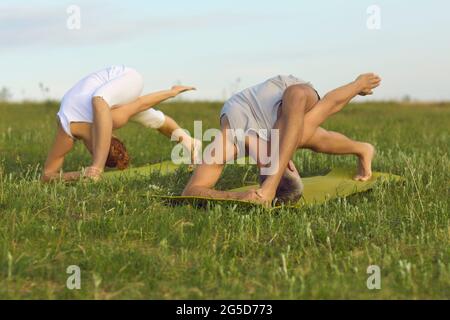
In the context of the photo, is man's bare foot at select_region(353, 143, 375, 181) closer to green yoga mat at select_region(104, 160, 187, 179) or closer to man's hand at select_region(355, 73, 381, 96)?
man's hand at select_region(355, 73, 381, 96)

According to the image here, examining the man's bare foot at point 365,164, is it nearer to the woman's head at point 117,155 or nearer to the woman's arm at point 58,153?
the woman's head at point 117,155

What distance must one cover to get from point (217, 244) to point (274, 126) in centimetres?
175

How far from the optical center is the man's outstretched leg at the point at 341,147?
747 cm

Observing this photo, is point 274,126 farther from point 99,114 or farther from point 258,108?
point 99,114

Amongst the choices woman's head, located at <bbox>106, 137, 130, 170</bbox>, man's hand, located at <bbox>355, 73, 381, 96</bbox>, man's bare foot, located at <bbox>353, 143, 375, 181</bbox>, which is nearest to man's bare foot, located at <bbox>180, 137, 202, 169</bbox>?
woman's head, located at <bbox>106, 137, 130, 170</bbox>

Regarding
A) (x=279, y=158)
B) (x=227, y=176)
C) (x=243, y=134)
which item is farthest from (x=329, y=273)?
(x=227, y=176)

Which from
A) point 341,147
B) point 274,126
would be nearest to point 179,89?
point 341,147

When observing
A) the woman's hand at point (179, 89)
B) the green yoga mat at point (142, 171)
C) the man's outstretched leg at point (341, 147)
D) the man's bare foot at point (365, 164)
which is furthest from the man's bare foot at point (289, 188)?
the woman's hand at point (179, 89)

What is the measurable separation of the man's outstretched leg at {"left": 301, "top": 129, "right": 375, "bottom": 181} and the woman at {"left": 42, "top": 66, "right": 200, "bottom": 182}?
1977 mm

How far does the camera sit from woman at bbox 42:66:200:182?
26.9 feet

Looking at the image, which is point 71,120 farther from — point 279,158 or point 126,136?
point 126,136

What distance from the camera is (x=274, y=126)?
6.92m

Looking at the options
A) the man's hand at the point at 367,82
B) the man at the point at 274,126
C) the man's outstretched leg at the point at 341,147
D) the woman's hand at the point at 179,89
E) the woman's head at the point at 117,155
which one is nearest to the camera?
the man at the point at 274,126

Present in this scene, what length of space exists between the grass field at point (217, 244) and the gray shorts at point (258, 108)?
856mm
